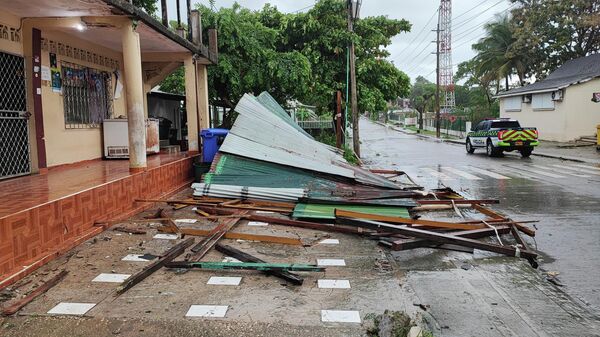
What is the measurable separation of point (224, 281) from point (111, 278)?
43.4 inches

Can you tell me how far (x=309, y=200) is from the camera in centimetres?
783

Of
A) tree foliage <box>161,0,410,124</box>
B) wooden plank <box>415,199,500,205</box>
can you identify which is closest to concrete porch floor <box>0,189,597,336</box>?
wooden plank <box>415,199,500,205</box>

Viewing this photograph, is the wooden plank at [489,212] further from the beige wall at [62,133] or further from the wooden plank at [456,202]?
the beige wall at [62,133]

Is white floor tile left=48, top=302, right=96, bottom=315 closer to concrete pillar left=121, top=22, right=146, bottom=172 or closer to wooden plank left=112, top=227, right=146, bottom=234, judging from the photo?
wooden plank left=112, top=227, right=146, bottom=234

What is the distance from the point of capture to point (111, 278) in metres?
4.60

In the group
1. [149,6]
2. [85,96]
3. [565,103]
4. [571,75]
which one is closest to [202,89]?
[85,96]

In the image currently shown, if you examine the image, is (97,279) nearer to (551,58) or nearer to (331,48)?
(331,48)

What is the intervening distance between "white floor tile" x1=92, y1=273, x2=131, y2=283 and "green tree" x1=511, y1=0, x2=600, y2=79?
37.2m

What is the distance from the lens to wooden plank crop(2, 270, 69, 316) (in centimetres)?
377

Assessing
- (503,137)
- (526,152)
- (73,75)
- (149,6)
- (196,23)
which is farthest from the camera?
(526,152)

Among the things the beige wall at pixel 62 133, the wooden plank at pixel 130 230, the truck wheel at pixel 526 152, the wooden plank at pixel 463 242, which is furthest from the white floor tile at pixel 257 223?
the truck wheel at pixel 526 152

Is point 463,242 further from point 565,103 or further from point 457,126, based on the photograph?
point 457,126

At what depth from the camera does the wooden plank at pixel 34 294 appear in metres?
3.77

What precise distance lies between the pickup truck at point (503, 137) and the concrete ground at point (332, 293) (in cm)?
1461
